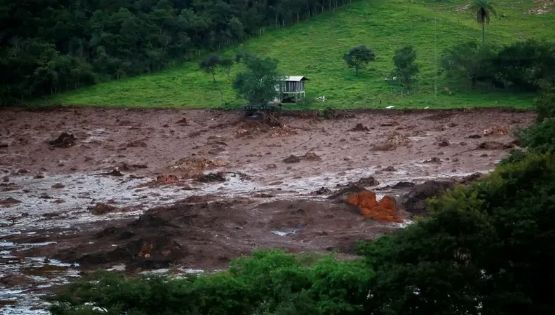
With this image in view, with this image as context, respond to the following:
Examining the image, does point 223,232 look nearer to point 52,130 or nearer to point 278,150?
point 278,150

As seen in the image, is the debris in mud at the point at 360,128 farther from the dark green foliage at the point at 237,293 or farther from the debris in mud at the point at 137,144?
the dark green foliage at the point at 237,293

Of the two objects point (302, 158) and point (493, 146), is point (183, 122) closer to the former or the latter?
point (302, 158)

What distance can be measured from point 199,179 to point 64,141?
15715 millimetres

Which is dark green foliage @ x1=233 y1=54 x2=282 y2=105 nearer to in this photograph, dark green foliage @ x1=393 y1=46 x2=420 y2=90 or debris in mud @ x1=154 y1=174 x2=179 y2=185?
dark green foliage @ x1=393 y1=46 x2=420 y2=90

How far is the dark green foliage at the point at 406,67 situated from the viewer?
6819 centimetres

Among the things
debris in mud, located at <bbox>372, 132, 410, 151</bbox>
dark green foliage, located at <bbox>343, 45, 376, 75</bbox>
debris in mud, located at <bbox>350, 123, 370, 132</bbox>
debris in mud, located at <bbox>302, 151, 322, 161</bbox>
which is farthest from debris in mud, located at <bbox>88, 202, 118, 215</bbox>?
dark green foliage, located at <bbox>343, 45, 376, 75</bbox>

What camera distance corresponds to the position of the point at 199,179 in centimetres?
4600

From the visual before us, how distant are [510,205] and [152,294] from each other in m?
8.06

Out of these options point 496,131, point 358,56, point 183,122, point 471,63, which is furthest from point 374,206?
point 358,56

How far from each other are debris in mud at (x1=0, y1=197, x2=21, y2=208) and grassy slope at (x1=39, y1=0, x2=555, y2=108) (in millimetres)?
27206

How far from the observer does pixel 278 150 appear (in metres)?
53.8

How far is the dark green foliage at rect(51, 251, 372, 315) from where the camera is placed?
1823 cm

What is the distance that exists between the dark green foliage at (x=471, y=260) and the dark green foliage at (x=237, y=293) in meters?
0.71

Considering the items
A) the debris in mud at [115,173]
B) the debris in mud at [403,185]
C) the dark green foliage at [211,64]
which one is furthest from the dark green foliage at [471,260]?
the dark green foliage at [211,64]
